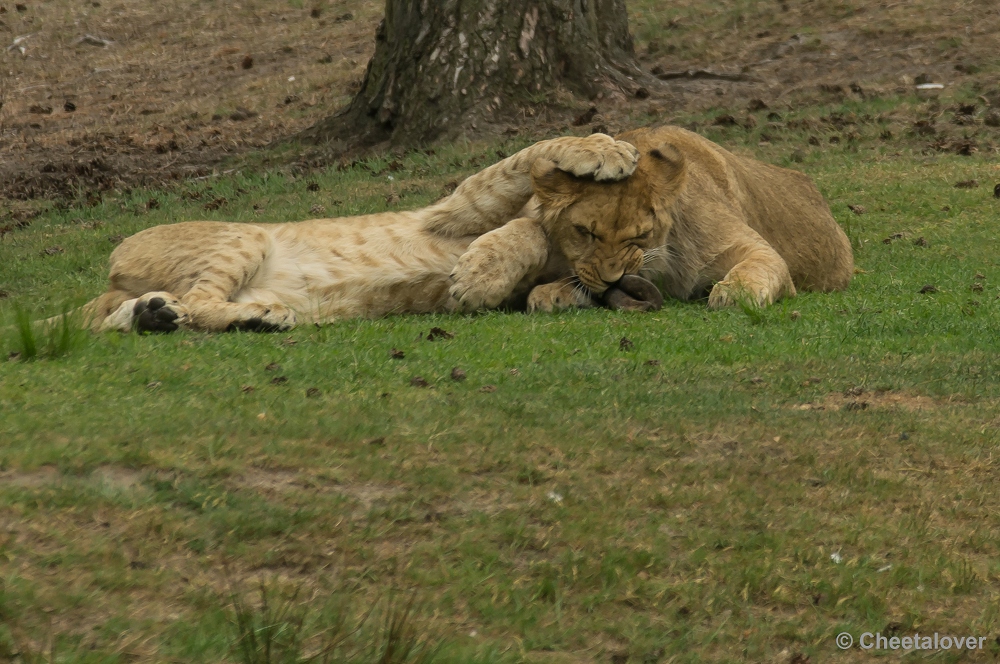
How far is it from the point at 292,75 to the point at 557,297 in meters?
11.4

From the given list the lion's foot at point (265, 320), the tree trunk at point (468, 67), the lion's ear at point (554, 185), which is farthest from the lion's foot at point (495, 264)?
the tree trunk at point (468, 67)

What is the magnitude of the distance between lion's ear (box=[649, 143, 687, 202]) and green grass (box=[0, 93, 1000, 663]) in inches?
35.8

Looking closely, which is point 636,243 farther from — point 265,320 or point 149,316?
point 149,316

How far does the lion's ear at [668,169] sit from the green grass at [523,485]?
91cm

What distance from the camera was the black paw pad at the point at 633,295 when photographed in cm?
735

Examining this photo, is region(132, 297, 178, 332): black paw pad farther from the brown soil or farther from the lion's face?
the brown soil

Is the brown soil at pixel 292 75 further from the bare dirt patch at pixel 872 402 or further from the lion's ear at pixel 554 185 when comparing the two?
the bare dirt patch at pixel 872 402

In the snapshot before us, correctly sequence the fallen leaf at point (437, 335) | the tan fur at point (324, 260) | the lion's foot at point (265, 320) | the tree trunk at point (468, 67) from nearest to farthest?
the fallen leaf at point (437, 335)
the lion's foot at point (265, 320)
the tan fur at point (324, 260)
the tree trunk at point (468, 67)

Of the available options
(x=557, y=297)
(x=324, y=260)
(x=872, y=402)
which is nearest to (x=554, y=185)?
(x=557, y=297)

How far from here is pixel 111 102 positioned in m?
18.0

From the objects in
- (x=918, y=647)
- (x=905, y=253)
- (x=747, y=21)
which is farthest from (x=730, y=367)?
(x=747, y=21)

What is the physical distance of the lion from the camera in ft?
23.6

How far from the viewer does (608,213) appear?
716 cm

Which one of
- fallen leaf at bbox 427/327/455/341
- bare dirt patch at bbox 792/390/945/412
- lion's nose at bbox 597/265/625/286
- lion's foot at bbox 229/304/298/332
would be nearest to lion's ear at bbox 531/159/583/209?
lion's nose at bbox 597/265/625/286
